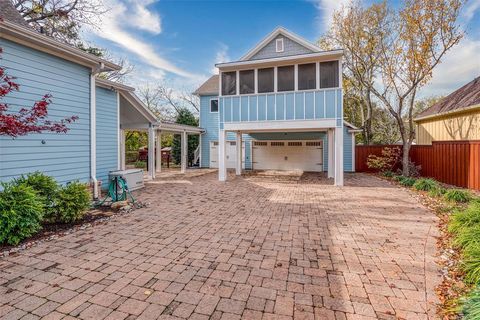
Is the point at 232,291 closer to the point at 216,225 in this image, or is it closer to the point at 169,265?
the point at 169,265

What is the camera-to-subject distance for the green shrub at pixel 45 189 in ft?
15.8

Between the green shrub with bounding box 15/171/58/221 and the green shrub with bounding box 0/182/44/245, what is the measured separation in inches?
18.3

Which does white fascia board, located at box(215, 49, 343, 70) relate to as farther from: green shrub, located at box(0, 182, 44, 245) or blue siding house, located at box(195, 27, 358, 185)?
green shrub, located at box(0, 182, 44, 245)

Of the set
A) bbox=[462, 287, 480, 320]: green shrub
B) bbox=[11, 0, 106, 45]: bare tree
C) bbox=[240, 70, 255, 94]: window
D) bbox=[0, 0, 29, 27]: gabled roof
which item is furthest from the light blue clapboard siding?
bbox=[462, 287, 480, 320]: green shrub

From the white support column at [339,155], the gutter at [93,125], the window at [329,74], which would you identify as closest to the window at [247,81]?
the window at [329,74]

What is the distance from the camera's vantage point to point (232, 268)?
3314mm

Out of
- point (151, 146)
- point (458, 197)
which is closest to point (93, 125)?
point (151, 146)

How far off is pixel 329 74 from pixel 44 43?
29.5ft

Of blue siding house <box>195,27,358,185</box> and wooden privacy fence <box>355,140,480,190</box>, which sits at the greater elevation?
blue siding house <box>195,27,358,185</box>

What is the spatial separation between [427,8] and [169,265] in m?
12.8

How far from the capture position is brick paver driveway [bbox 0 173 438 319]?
2.48 m

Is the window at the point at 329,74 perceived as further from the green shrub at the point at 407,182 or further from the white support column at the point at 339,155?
the green shrub at the point at 407,182

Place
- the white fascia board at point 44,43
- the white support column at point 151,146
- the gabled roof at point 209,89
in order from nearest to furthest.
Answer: the white fascia board at point 44,43 → the white support column at point 151,146 → the gabled roof at point 209,89

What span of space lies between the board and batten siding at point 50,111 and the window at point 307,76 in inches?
295
